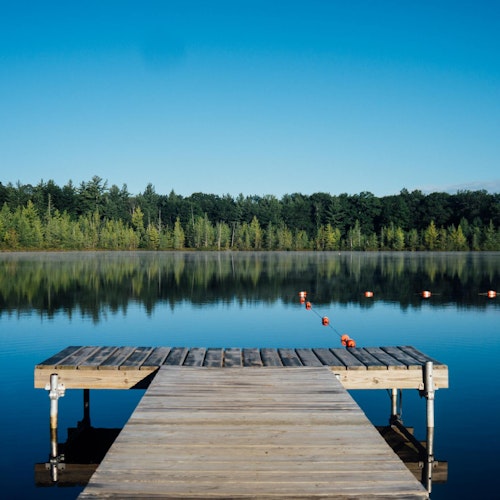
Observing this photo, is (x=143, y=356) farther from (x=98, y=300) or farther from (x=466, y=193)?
(x=466, y=193)

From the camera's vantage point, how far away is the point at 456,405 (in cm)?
1296

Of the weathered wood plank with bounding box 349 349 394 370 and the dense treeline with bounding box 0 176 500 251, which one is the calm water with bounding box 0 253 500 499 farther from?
the dense treeline with bounding box 0 176 500 251

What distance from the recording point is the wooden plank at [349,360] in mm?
9984

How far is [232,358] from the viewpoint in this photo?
11.0 metres

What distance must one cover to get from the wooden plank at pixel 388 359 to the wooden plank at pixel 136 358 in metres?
4.39

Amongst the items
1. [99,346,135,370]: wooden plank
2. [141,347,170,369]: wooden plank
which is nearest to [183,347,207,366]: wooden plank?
[141,347,170,369]: wooden plank

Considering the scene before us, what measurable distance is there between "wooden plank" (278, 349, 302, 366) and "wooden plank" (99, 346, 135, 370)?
2956 millimetres

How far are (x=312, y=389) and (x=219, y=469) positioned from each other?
10.8ft

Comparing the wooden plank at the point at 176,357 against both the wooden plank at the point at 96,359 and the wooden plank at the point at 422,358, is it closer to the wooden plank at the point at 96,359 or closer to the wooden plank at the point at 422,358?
the wooden plank at the point at 96,359

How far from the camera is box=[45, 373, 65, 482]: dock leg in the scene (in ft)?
31.1

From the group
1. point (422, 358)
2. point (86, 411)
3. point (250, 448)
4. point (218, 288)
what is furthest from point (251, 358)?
point (218, 288)

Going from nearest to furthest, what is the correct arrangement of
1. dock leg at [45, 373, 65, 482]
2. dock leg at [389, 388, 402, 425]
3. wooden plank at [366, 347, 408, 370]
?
dock leg at [45, 373, 65, 482]
wooden plank at [366, 347, 408, 370]
dock leg at [389, 388, 402, 425]

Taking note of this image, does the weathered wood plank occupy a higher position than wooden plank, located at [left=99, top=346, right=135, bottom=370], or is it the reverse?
wooden plank, located at [left=99, top=346, right=135, bottom=370]

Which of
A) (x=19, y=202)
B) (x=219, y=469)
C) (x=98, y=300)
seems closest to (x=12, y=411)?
(x=219, y=469)
